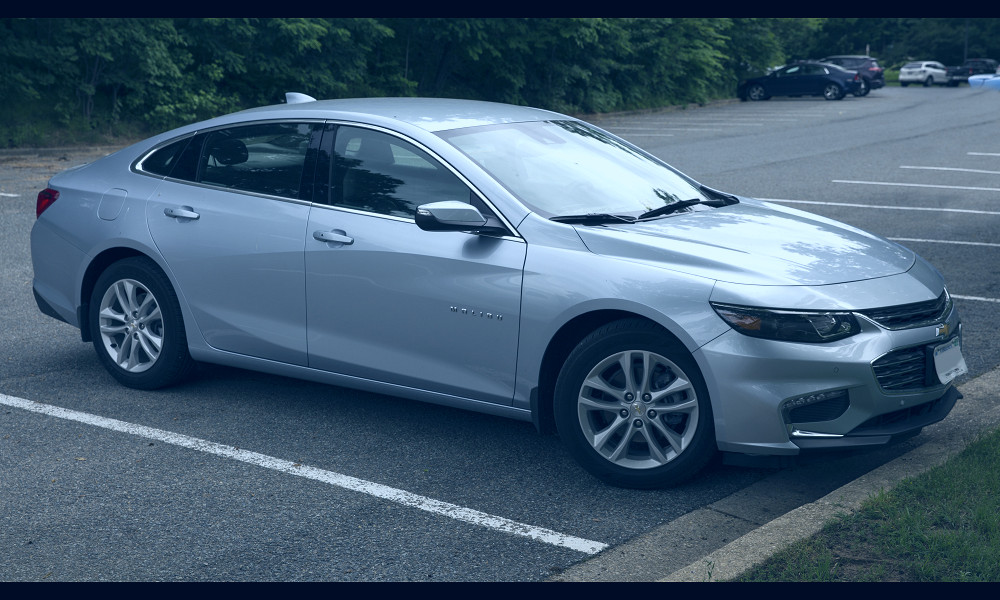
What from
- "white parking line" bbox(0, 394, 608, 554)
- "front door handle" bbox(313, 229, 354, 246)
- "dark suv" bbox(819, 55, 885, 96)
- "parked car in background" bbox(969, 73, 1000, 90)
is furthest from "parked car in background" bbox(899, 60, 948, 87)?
"white parking line" bbox(0, 394, 608, 554)

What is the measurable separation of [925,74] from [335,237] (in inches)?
2197

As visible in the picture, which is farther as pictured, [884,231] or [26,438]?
[884,231]

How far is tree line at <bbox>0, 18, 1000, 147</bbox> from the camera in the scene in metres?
21.6

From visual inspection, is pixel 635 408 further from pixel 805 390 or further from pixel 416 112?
pixel 416 112

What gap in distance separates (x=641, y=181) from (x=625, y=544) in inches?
85.5

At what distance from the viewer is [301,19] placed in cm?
2453

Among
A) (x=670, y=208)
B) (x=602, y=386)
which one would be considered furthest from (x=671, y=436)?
(x=670, y=208)

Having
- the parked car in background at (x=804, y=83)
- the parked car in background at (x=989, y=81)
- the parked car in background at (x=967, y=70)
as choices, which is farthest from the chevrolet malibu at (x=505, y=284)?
the parked car in background at (x=967, y=70)

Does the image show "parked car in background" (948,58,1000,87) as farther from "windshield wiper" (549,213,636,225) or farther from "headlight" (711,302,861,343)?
"headlight" (711,302,861,343)

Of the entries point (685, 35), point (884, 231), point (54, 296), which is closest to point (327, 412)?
point (54, 296)

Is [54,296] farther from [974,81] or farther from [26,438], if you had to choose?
[974,81]

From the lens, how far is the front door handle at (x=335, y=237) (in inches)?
210

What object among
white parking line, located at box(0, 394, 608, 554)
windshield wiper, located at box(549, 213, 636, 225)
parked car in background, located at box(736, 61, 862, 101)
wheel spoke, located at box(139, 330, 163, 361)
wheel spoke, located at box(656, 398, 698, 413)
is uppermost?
windshield wiper, located at box(549, 213, 636, 225)

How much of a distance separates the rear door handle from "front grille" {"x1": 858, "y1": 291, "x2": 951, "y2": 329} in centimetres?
345
